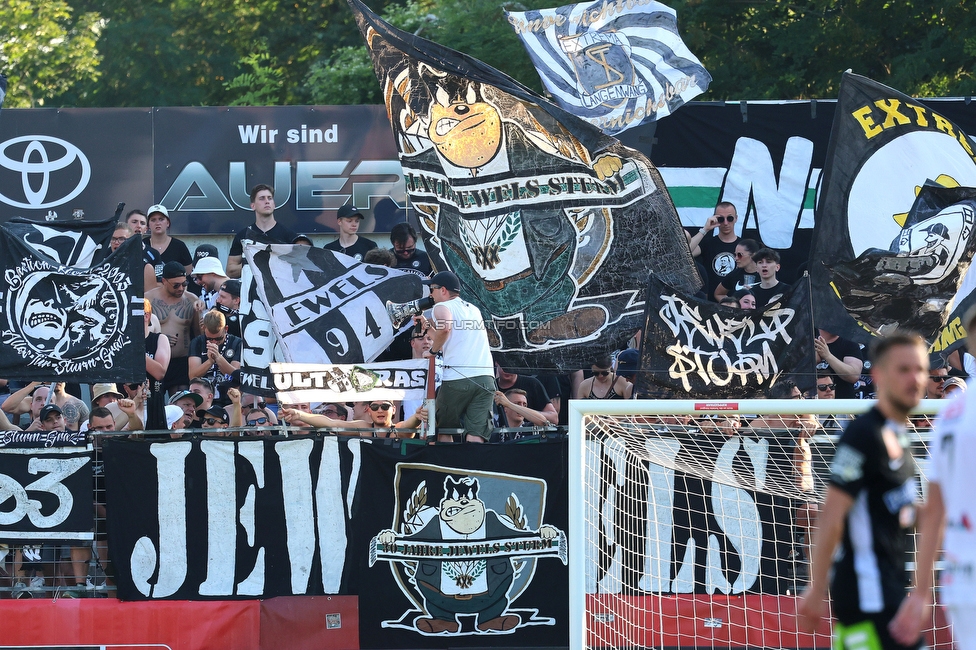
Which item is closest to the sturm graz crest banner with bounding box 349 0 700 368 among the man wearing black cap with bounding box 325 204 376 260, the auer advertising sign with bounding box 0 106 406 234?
the man wearing black cap with bounding box 325 204 376 260

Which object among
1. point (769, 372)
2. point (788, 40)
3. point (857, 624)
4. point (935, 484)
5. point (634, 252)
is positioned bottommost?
point (857, 624)

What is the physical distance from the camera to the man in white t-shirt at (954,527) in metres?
4.49

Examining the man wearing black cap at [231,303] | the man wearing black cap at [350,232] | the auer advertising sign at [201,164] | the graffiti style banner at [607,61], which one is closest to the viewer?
the graffiti style banner at [607,61]

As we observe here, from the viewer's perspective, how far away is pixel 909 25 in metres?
16.8

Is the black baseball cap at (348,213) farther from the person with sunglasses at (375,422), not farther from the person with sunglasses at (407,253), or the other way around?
the person with sunglasses at (375,422)

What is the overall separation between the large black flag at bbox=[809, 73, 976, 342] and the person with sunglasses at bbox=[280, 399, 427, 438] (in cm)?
308

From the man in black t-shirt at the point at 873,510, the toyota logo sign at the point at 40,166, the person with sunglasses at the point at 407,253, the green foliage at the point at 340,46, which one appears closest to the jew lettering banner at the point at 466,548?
the person with sunglasses at the point at 407,253

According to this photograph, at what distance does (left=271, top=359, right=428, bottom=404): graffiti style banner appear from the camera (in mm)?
9070

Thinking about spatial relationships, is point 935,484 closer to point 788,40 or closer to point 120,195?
point 120,195

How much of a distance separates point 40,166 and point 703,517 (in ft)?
27.8

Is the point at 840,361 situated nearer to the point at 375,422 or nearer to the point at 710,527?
the point at 710,527

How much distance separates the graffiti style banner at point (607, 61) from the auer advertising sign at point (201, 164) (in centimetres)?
333

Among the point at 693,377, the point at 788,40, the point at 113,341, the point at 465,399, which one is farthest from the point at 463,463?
the point at 788,40

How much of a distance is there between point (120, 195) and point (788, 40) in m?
9.12
